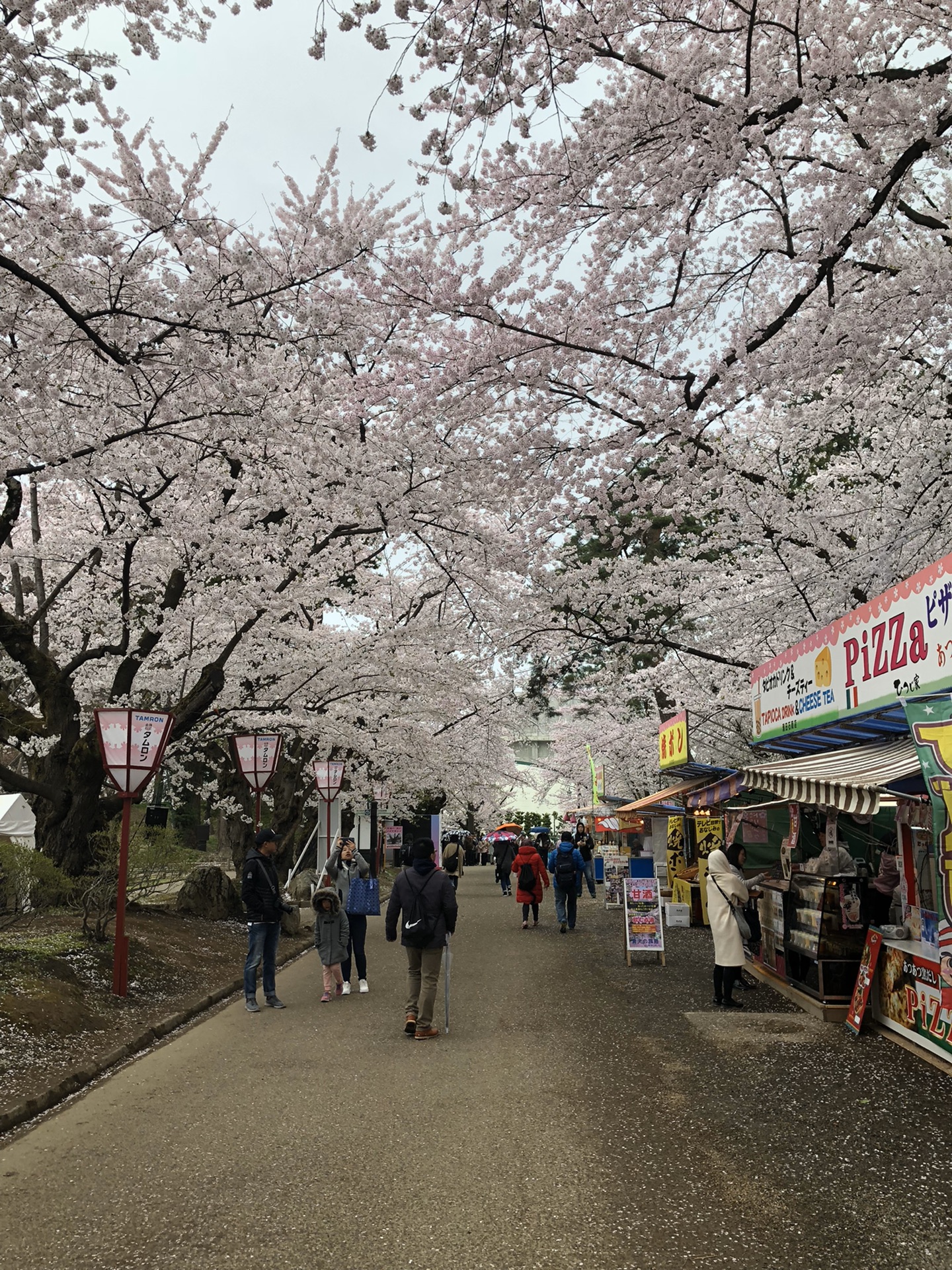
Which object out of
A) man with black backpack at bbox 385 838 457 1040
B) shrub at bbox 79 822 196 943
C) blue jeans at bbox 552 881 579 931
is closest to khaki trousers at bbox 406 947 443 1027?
man with black backpack at bbox 385 838 457 1040

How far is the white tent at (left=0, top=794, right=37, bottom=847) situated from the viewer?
17.6 metres

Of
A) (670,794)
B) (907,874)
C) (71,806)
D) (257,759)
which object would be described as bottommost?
(907,874)

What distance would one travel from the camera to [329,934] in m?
Result: 9.98

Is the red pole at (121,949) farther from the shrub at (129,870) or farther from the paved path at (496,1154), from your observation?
the paved path at (496,1154)

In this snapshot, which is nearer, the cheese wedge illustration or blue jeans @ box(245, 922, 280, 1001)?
the cheese wedge illustration

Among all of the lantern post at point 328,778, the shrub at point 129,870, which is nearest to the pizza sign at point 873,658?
the shrub at point 129,870

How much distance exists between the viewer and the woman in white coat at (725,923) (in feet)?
30.2

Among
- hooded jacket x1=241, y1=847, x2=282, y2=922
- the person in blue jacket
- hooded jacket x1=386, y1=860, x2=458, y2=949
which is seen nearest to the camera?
hooded jacket x1=386, y1=860, x2=458, y2=949

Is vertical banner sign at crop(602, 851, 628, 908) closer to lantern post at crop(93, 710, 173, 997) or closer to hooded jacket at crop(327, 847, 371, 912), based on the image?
hooded jacket at crop(327, 847, 371, 912)

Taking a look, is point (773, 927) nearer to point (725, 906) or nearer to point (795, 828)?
point (795, 828)

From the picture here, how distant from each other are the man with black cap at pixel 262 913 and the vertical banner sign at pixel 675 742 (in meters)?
6.92

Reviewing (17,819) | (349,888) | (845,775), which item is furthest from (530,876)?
(845,775)

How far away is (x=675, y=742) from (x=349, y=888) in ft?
21.7

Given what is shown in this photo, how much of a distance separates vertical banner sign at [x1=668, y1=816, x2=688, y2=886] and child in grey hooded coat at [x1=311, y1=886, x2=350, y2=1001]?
10072mm
